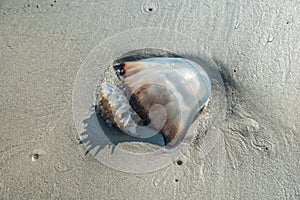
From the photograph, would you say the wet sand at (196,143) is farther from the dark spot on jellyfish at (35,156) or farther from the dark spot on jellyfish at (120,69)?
the dark spot on jellyfish at (120,69)

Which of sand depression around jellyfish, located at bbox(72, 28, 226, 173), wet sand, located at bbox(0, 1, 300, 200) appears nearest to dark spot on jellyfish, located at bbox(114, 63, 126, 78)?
sand depression around jellyfish, located at bbox(72, 28, 226, 173)

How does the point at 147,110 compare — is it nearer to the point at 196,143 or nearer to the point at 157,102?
the point at 157,102

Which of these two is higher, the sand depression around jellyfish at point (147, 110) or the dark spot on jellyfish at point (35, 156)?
the sand depression around jellyfish at point (147, 110)

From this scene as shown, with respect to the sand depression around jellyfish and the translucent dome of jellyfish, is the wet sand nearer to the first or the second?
the sand depression around jellyfish

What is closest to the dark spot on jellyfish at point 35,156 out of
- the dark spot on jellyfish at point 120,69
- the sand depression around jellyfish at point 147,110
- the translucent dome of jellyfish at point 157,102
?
the sand depression around jellyfish at point 147,110

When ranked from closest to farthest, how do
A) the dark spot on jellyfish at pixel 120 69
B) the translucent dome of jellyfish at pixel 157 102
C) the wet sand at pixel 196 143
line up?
the wet sand at pixel 196 143, the translucent dome of jellyfish at pixel 157 102, the dark spot on jellyfish at pixel 120 69

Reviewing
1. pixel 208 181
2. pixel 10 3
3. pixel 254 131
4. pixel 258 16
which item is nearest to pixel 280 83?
pixel 254 131

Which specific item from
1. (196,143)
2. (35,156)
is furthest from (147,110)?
(35,156)

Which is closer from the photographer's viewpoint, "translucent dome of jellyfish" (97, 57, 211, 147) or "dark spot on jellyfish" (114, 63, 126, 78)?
"translucent dome of jellyfish" (97, 57, 211, 147)
